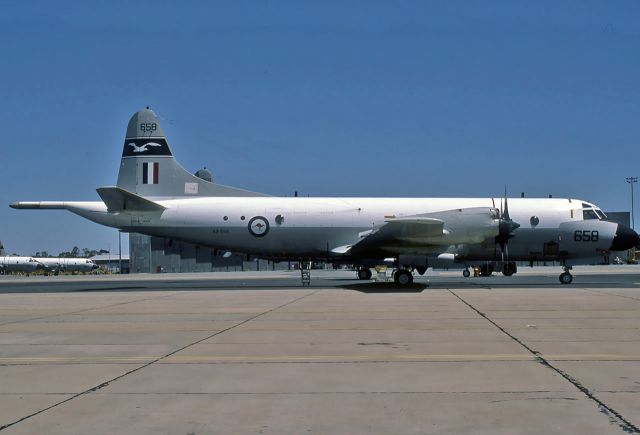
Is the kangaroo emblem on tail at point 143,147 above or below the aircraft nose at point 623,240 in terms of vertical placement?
above

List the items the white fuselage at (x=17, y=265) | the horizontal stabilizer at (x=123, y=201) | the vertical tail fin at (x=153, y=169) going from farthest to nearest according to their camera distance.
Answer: the white fuselage at (x=17, y=265) → the vertical tail fin at (x=153, y=169) → the horizontal stabilizer at (x=123, y=201)

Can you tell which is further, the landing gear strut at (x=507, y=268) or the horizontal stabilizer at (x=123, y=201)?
the landing gear strut at (x=507, y=268)

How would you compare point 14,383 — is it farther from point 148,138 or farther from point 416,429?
point 148,138

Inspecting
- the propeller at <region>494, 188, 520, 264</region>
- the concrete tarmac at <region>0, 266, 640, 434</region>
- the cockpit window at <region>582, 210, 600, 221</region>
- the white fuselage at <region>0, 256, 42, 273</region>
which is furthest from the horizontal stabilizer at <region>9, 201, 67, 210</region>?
the white fuselage at <region>0, 256, 42, 273</region>

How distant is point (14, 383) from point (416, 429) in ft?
17.6

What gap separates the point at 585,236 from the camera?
33.1 meters

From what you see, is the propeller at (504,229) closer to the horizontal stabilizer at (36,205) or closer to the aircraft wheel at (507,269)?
the aircraft wheel at (507,269)

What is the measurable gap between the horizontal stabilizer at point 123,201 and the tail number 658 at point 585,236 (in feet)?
74.5

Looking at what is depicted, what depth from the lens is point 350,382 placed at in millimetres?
7750

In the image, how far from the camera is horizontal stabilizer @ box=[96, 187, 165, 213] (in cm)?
3047

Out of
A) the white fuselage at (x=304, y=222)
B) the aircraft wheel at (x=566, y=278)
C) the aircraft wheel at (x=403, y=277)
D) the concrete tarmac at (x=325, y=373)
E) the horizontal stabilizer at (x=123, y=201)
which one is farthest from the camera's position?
the aircraft wheel at (x=566, y=278)

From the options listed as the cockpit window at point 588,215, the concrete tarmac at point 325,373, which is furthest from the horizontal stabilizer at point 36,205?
the cockpit window at point 588,215

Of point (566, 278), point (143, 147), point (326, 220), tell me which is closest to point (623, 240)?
point (566, 278)

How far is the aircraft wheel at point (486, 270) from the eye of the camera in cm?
4816
